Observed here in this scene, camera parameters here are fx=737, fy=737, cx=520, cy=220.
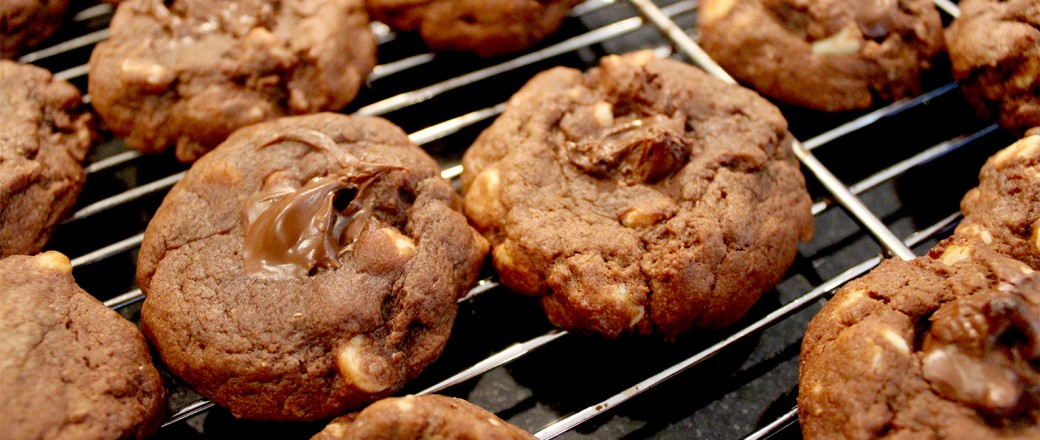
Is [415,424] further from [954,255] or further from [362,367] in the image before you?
[954,255]

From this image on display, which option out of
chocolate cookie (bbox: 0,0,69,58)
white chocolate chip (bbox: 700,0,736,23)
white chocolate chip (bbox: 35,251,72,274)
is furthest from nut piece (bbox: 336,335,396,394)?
chocolate cookie (bbox: 0,0,69,58)

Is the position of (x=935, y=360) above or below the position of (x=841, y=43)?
below

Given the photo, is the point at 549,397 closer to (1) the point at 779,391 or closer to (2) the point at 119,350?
(1) the point at 779,391

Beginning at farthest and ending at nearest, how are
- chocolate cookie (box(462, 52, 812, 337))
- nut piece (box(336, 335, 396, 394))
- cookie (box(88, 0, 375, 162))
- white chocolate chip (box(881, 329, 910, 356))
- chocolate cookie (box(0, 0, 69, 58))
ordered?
chocolate cookie (box(0, 0, 69, 58)), cookie (box(88, 0, 375, 162)), chocolate cookie (box(462, 52, 812, 337)), nut piece (box(336, 335, 396, 394)), white chocolate chip (box(881, 329, 910, 356))

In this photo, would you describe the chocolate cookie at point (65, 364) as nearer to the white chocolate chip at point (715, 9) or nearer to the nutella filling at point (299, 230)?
the nutella filling at point (299, 230)

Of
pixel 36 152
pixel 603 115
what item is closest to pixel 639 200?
pixel 603 115

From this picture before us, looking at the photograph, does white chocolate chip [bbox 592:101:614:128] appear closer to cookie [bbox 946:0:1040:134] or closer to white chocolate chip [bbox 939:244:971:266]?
white chocolate chip [bbox 939:244:971:266]
